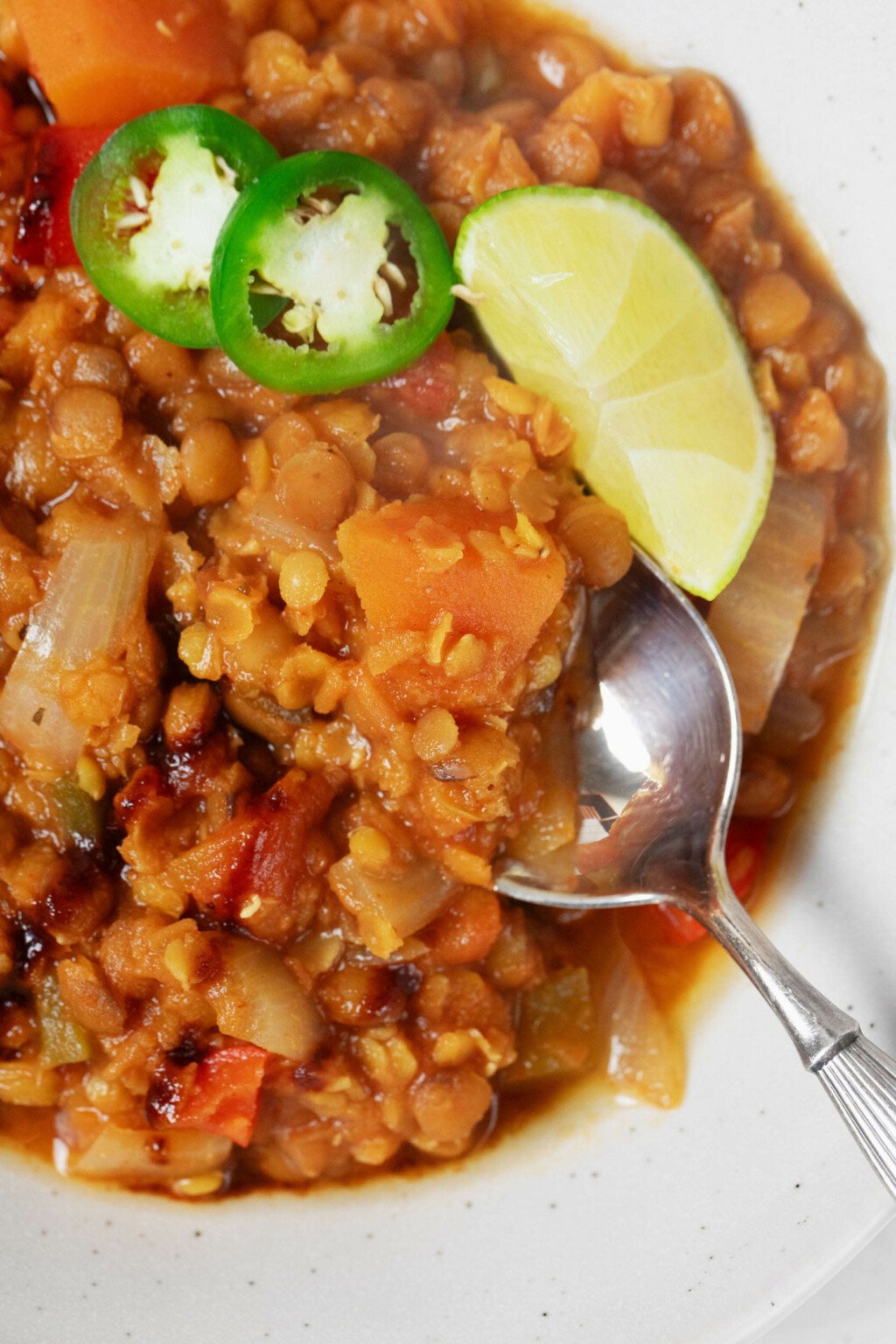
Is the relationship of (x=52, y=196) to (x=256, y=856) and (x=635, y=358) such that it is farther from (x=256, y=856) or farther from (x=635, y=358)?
(x=256, y=856)

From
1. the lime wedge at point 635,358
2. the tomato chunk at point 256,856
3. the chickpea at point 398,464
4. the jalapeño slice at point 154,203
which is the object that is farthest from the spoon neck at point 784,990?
the jalapeño slice at point 154,203

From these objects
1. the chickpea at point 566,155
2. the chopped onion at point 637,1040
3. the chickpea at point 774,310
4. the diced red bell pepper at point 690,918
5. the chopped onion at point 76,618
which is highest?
the chickpea at point 566,155

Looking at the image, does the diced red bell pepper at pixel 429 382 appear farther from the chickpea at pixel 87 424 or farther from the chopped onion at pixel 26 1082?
the chopped onion at pixel 26 1082

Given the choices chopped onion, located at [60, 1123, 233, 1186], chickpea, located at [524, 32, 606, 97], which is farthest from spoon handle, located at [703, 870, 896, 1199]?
chickpea, located at [524, 32, 606, 97]

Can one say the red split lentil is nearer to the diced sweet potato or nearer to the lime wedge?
the diced sweet potato

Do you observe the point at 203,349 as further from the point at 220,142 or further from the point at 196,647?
the point at 196,647

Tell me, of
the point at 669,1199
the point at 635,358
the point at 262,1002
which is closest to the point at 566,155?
the point at 635,358
